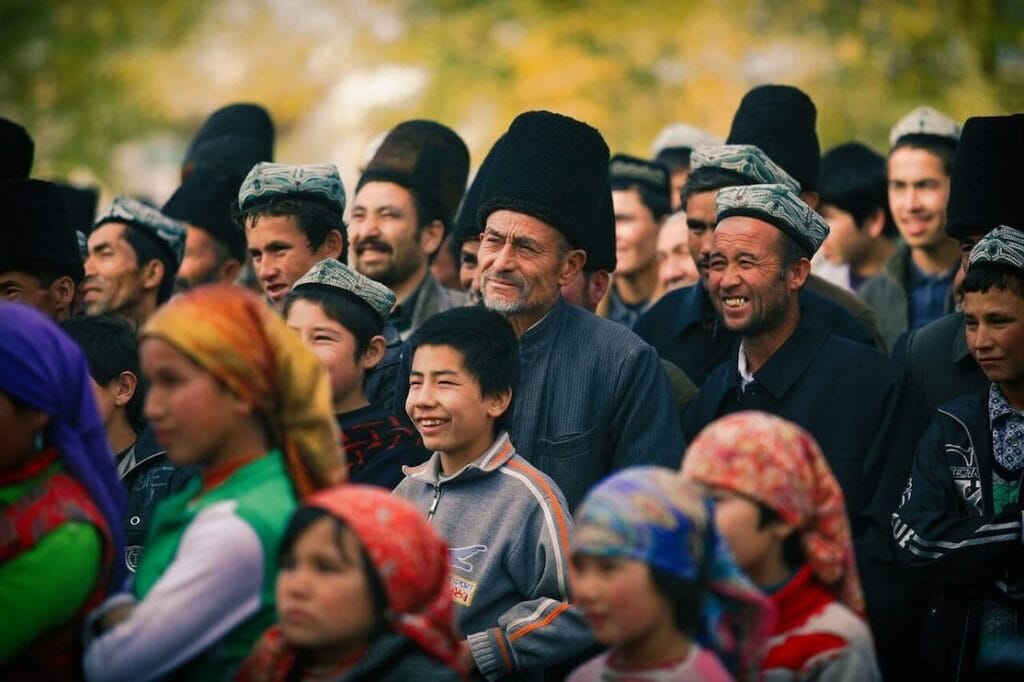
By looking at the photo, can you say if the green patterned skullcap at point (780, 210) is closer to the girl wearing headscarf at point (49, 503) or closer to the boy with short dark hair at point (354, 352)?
the boy with short dark hair at point (354, 352)

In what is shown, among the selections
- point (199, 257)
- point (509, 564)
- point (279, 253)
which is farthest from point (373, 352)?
point (199, 257)

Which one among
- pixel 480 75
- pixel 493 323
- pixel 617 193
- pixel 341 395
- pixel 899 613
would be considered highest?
pixel 480 75

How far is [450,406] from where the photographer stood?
526 cm

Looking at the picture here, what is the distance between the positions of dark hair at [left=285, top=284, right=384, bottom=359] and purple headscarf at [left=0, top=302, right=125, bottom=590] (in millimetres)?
1959

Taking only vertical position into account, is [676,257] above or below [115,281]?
above

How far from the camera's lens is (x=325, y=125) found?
19109 mm

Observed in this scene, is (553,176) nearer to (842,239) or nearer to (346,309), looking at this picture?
(346,309)

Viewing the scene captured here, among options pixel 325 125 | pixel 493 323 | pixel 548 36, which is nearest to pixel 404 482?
pixel 493 323

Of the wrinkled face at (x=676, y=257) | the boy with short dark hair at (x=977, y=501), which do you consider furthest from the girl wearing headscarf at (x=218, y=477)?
the wrinkled face at (x=676, y=257)

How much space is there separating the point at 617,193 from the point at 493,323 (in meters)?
3.94

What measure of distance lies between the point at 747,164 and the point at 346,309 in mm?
2133

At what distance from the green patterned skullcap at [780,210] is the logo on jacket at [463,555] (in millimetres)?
2094

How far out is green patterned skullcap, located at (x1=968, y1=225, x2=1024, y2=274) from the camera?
5.68m

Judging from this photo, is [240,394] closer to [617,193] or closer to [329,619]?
[329,619]
